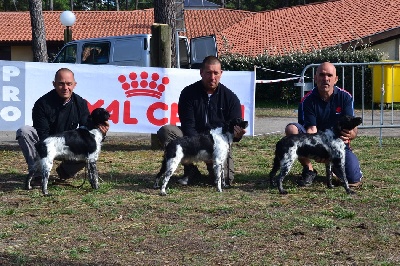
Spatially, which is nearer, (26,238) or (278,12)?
(26,238)

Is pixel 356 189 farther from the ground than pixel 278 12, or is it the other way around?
pixel 278 12

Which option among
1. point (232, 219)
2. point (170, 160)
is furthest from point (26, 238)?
point (170, 160)

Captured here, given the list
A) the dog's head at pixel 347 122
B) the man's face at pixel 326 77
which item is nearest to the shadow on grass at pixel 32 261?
the dog's head at pixel 347 122

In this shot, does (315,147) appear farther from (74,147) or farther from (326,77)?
(74,147)

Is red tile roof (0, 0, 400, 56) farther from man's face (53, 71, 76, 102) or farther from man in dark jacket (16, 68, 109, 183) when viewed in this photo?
man's face (53, 71, 76, 102)

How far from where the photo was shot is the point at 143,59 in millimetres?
20531

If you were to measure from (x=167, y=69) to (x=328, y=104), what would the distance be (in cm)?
380

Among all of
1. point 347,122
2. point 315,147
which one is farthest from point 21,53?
point 347,122

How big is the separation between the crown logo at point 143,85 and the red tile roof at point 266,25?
17.8 metres

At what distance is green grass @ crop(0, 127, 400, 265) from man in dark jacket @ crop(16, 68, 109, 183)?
1.83 feet

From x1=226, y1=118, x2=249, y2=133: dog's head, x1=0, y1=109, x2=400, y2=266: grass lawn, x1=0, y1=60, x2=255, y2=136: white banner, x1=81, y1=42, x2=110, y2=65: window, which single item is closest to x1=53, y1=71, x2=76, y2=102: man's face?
x1=0, y1=109, x2=400, y2=266: grass lawn

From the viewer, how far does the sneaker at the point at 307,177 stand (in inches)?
329

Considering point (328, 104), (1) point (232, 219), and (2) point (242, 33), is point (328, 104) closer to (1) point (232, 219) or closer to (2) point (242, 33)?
(1) point (232, 219)

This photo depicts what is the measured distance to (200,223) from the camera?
20.9 ft
